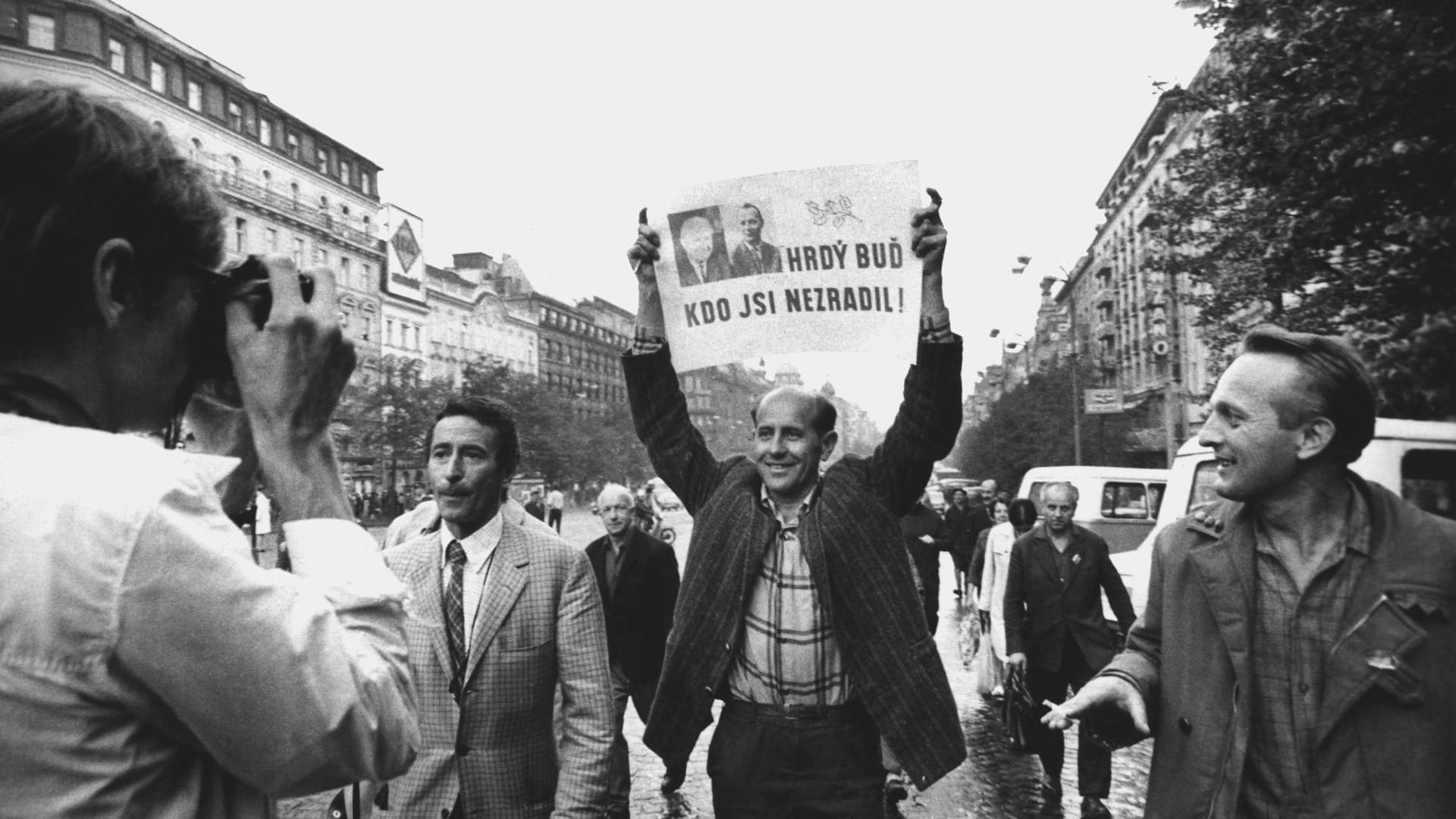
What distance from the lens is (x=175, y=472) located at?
103cm

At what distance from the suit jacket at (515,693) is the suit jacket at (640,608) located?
12.2 feet

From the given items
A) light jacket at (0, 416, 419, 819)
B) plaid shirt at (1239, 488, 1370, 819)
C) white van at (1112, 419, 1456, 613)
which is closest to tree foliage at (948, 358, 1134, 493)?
white van at (1112, 419, 1456, 613)

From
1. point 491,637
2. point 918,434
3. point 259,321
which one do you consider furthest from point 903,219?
point 259,321

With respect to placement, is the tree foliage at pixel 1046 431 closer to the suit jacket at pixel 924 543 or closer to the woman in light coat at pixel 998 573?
the suit jacket at pixel 924 543

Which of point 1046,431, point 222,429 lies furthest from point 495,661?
point 1046,431

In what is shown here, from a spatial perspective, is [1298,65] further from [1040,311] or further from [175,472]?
[1040,311]

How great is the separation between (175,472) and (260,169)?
204ft

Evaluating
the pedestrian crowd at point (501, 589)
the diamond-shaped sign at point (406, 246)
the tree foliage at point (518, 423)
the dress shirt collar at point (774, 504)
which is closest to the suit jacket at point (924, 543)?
the pedestrian crowd at point (501, 589)

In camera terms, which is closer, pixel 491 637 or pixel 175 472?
pixel 175 472

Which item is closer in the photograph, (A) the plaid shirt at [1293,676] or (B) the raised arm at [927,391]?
(A) the plaid shirt at [1293,676]

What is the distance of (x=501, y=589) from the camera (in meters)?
2.93

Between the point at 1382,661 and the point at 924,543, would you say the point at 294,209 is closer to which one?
the point at 924,543

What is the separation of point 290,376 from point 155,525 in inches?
9.8

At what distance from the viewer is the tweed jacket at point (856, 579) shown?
2926mm
